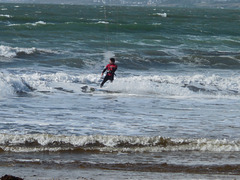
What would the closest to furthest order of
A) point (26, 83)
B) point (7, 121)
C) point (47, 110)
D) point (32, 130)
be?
point (32, 130)
point (7, 121)
point (47, 110)
point (26, 83)

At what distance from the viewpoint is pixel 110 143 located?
992cm

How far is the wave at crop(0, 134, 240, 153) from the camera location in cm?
958

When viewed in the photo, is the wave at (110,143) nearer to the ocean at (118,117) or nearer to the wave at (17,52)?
the ocean at (118,117)

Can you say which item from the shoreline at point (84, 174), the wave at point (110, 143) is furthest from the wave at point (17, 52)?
the shoreline at point (84, 174)

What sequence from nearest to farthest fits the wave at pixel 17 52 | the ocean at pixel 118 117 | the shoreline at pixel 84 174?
the shoreline at pixel 84 174
the ocean at pixel 118 117
the wave at pixel 17 52

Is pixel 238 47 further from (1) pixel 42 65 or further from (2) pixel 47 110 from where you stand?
(2) pixel 47 110

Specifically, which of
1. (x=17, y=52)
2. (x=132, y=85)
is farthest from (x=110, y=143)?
(x=17, y=52)

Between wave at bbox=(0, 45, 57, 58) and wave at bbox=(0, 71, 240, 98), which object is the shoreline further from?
wave at bbox=(0, 45, 57, 58)

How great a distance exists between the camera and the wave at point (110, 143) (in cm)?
958

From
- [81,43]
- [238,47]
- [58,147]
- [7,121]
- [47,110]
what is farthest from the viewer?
[238,47]

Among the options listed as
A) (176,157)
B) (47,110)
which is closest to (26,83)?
(47,110)

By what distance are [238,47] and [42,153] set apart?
2984 centimetres

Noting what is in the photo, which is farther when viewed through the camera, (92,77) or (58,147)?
(92,77)

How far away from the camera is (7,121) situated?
11414 millimetres
